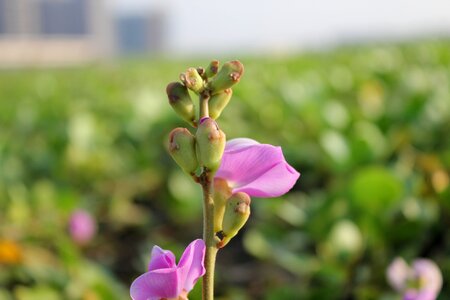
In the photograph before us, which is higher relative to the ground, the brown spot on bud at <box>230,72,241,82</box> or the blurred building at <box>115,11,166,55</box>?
the brown spot on bud at <box>230,72,241,82</box>

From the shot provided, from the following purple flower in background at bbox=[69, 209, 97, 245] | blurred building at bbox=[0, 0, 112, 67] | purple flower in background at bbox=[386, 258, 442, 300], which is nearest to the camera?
purple flower in background at bbox=[386, 258, 442, 300]

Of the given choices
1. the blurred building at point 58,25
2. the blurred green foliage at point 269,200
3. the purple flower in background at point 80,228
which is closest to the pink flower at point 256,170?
the blurred green foliage at point 269,200

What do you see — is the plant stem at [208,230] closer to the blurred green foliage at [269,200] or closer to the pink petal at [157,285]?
the pink petal at [157,285]

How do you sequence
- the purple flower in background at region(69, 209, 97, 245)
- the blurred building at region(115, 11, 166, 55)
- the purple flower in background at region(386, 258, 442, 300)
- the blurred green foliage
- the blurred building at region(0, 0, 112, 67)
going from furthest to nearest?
the blurred building at region(115, 11, 166, 55)
the blurred building at region(0, 0, 112, 67)
the purple flower in background at region(69, 209, 97, 245)
the blurred green foliage
the purple flower in background at region(386, 258, 442, 300)

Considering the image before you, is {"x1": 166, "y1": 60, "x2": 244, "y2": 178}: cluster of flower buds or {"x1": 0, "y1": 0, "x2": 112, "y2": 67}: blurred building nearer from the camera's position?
{"x1": 166, "y1": 60, "x2": 244, "y2": 178}: cluster of flower buds

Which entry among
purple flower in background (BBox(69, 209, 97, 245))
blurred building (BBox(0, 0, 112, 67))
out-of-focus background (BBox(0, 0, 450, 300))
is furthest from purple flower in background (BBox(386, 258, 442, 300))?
blurred building (BBox(0, 0, 112, 67))

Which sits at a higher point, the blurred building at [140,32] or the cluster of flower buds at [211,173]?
the cluster of flower buds at [211,173]

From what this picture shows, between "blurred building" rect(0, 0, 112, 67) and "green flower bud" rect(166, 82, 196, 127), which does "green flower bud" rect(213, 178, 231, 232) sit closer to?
"green flower bud" rect(166, 82, 196, 127)
